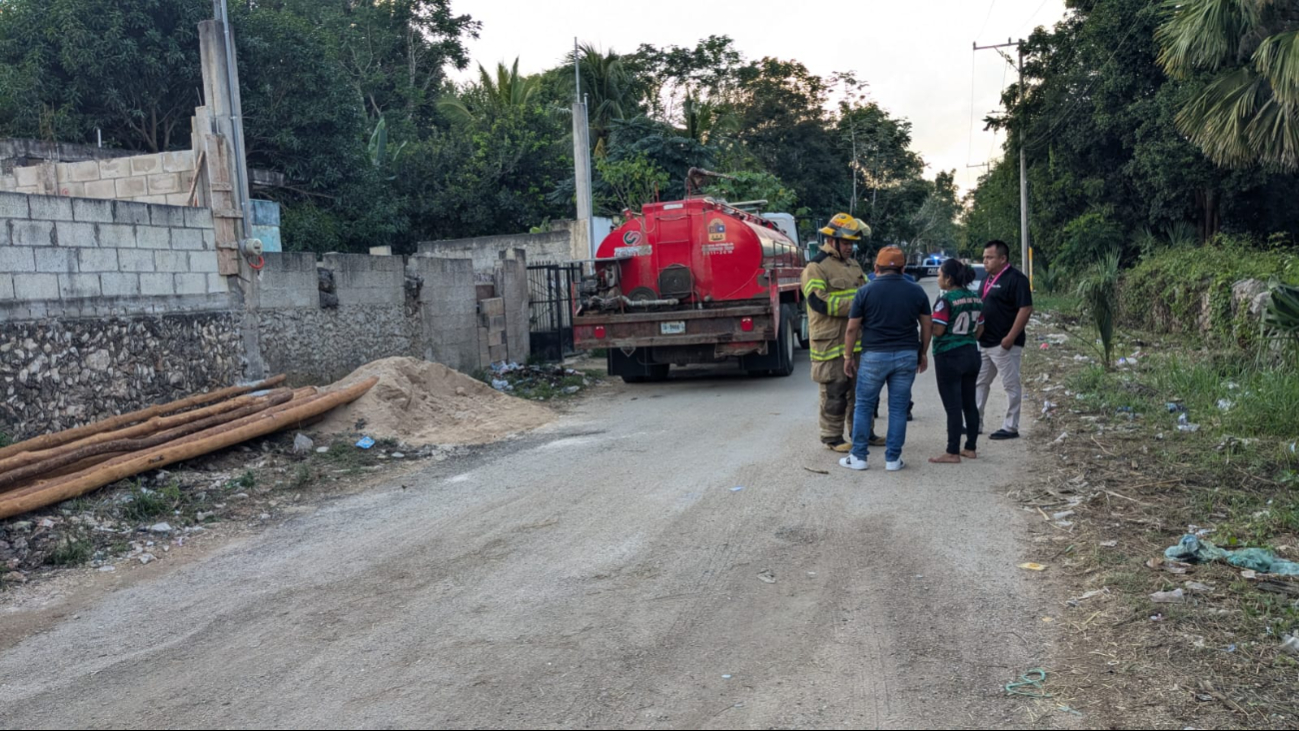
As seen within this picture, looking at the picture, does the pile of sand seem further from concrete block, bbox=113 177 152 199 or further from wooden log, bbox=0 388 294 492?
concrete block, bbox=113 177 152 199

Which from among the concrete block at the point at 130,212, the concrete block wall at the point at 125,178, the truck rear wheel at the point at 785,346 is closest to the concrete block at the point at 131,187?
the concrete block wall at the point at 125,178

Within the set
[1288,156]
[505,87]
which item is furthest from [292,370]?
[505,87]

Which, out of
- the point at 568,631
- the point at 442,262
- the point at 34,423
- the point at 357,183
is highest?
the point at 357,183

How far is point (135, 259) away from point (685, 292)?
668cm

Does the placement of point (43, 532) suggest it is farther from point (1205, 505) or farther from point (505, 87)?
point (505, 87)

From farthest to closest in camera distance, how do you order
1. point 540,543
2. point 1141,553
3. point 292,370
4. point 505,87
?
1. point 505,87
2. point 292,370
3. point 540,543
4. point 1141,553

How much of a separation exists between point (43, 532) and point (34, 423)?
2.42 meters

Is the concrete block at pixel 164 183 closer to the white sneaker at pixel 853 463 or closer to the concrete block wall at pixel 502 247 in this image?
the white sneaker at pixel 853 463

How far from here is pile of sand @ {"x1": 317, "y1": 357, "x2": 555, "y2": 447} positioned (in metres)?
9.84

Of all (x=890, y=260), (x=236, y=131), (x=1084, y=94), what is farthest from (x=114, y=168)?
(x=1084, y=94)

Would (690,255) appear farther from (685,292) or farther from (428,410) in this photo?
(428,410)

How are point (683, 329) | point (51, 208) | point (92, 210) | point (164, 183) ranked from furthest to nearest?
point (683, 329) < point (164, 183) < point (92, 210) < point (51, 208)

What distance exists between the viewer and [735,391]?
42.0 feet

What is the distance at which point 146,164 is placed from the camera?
36.8ft
